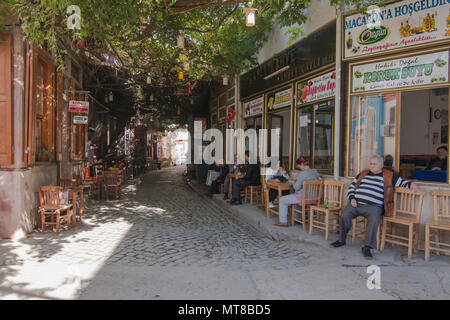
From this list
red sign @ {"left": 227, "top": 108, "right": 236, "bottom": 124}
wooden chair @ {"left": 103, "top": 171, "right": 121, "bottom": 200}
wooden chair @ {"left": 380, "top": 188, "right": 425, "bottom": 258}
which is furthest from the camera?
red sign @ {"left": 227, "top": 108, "right": 236, "bottom": 124}

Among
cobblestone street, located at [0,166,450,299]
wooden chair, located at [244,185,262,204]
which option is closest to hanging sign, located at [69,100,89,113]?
cobblestone street, located at [0,166,450,299]

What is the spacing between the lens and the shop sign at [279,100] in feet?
29.7

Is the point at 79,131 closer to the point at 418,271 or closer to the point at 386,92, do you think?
the point at 386,92

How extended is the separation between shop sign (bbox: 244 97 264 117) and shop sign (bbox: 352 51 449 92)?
177 inches

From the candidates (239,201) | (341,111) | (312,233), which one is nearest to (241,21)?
(341,111)

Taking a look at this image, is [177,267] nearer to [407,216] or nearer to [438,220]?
[407,216]

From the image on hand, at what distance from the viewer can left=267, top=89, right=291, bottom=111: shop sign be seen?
29.7 ft

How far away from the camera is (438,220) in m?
5.14

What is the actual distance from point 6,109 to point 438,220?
287 inches

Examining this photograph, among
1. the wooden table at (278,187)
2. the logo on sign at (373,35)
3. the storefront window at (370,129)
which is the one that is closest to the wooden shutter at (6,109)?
the wooden table at (278,187)

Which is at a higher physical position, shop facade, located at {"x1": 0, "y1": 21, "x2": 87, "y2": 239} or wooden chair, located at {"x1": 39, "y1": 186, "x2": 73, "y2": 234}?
shop facade, located at {"x1": 0, "y1": 21, "x2": 87, "y2": 239}

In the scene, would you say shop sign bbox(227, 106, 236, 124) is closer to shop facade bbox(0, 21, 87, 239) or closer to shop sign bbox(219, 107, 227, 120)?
shop sign bbox(219, 107, 227, 120)

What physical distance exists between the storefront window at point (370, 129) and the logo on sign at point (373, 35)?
0.95 m

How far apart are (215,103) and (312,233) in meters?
11.5
